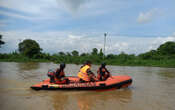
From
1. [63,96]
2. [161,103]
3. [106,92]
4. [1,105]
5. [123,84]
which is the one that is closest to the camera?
[1,105]

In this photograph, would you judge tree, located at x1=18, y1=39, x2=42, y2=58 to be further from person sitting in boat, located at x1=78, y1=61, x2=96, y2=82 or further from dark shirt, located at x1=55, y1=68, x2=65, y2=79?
person sitting in boat, located at x1=78, y1=61, x2=96, y2=82

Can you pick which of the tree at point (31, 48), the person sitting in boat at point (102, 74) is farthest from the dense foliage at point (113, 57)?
the person sitting in boat at point (102, 74)

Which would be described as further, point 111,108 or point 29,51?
point 29,51

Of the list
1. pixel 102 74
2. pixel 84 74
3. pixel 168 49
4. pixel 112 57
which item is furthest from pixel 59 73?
pixel 168 49

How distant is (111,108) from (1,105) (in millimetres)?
2974

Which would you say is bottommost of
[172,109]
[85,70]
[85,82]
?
[172,109]

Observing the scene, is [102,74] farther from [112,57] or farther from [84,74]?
[112,57]

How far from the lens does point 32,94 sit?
218 inches

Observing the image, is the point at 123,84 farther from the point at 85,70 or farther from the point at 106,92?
the point at 85,70

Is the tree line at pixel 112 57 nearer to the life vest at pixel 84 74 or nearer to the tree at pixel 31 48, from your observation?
the tree at pixel 31 48

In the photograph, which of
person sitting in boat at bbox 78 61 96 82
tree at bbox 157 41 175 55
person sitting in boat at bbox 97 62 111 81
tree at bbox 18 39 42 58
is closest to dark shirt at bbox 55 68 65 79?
person sitting in boat at bbox 78 61 96 82

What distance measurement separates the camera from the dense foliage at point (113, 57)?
2241cm

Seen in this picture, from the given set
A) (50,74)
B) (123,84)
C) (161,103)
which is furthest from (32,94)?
(161,103)

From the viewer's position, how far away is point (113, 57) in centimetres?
2736
